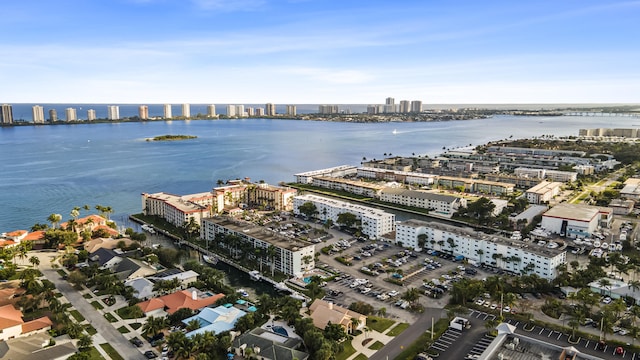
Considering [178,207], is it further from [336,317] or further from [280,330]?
[336,317]

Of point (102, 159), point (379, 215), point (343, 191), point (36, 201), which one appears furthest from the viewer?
point (102, 159)

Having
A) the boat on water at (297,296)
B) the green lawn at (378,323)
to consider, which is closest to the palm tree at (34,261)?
the boat on water at (297,296)

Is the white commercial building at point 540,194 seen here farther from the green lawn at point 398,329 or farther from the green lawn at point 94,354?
the green lawn at point 94,354

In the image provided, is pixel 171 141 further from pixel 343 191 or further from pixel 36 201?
pixel 343 191

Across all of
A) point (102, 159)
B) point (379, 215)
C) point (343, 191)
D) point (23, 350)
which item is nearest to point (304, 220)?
point (379, 215)

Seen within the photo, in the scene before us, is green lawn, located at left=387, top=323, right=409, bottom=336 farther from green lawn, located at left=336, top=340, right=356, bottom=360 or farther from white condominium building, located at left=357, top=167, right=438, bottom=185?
white condominium building, located at left=357, top=167, right=438, bottom=185

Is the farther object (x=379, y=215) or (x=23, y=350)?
Answer: (x=379, y=215)

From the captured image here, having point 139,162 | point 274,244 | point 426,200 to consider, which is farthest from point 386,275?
point 139,162
